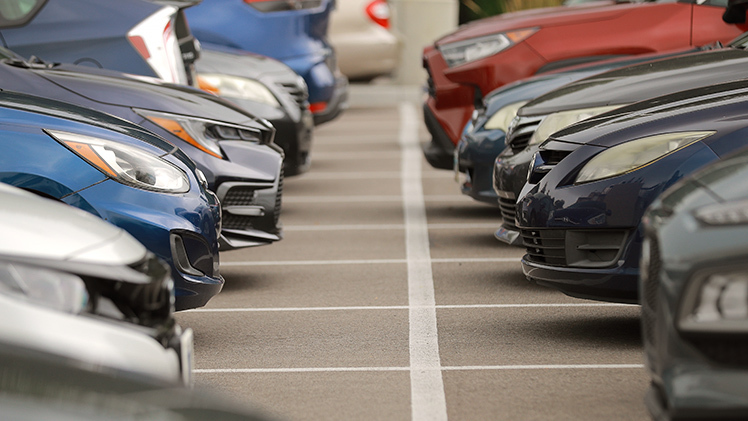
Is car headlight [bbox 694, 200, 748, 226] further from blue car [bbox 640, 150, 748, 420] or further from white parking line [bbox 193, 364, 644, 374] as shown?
white parking line [bbox 193, 364, 644, 374]

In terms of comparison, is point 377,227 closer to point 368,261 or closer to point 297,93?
point 368,261

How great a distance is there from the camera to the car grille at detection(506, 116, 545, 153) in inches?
267

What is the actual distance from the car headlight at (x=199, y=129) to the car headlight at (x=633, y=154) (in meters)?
2.42

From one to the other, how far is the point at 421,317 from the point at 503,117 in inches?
98.0

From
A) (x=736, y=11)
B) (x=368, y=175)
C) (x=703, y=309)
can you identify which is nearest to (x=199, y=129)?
(x=736, y=11)

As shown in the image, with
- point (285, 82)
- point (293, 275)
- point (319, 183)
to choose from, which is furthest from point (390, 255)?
point (319, 183)

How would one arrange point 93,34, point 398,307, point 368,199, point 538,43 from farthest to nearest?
1. point 368,199
2. point 538,43
3. point 93,34
4. point 398,307

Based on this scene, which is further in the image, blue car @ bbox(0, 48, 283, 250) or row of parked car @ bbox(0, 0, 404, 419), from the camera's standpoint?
blue car @ bbox(0, 48, 283, 250)

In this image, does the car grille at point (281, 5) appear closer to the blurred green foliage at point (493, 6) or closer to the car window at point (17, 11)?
the car window at point (17, 11)

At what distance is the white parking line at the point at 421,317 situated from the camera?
4.20 meters

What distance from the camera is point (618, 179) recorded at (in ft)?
15.8

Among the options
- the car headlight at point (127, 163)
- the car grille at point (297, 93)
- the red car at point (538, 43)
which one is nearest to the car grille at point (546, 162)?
the car headlight at point (127, 163)

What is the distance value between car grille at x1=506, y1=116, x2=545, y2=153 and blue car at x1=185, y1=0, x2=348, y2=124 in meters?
5.01

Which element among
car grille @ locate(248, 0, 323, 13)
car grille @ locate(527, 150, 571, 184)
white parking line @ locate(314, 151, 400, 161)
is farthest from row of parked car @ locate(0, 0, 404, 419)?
white parking line @ locate(314, 151, 400, 161)
